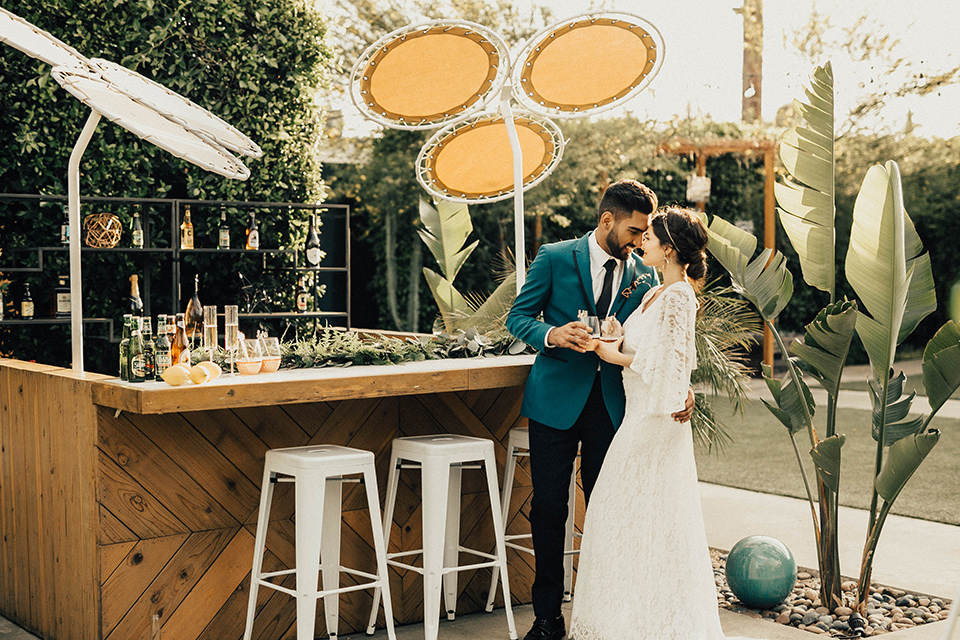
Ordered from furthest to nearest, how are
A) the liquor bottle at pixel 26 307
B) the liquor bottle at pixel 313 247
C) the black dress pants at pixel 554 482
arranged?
the liquor bottle at pixel 313 247
the liquor bottle at pixel 26 307
the black dress pants at pixel 554 482

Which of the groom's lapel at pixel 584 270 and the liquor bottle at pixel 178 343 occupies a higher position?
the groom's lapel at pixel 584 270

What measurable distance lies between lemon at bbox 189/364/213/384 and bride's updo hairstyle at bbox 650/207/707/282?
5.83 ft

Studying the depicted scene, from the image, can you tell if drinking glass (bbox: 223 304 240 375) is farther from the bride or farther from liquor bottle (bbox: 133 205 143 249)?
liquor bottle (bbox: 133 205 143 249)

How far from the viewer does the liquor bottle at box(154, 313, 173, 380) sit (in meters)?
3.71

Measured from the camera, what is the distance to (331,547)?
13.3 ft

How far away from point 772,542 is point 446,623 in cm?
163

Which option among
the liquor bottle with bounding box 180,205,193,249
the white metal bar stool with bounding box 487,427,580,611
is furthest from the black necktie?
the liquor bottle with bounding box 180,205,193,249

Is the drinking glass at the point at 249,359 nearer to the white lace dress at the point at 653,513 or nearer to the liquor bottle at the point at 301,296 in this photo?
the white lace dress at the point at 653,513

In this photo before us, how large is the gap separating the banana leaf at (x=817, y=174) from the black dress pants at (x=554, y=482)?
1258 mm

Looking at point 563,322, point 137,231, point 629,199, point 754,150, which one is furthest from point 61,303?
point 754,150

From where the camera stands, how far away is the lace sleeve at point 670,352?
3.58 m

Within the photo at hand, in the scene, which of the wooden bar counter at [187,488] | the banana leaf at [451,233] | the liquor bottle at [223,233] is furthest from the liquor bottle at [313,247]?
the wooden bar counter at [187,488]

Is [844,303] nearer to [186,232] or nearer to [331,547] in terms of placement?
[331,547]

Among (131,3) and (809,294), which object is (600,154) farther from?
(131,3)
